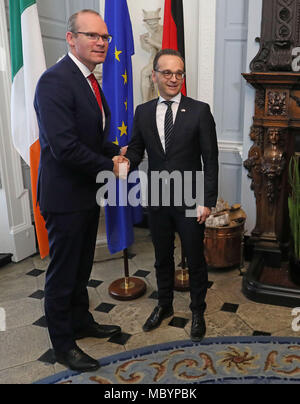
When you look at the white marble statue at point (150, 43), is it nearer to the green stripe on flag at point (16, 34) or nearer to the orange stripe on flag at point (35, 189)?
the green stripe on flag at point (16, 34)

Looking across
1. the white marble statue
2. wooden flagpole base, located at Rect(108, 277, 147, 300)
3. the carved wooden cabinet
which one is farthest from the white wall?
wooden flagpole base, located at Rect(108, 277, 147, 300)

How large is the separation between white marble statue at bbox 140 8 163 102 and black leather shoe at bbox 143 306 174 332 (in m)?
2.00

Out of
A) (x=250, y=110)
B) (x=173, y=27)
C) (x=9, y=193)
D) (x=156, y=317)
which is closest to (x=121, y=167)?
(x=156, y=317)

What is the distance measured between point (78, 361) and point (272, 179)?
1.91 m

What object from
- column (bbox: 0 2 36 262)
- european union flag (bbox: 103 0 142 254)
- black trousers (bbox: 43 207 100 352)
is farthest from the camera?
column (bbox: 0 2 36 262)

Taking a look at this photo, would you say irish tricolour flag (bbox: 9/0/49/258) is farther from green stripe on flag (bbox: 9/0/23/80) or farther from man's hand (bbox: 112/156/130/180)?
man's hand (bbox: 112/156/130/180)

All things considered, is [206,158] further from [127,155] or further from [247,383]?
[247,383]

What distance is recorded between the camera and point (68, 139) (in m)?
1.83

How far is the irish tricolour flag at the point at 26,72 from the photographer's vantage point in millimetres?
2855

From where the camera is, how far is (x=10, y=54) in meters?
3.23

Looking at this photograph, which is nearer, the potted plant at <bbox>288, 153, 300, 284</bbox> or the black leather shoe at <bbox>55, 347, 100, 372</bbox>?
the black leather shoe at <bbox>55, 347, 100, 372</bbox>

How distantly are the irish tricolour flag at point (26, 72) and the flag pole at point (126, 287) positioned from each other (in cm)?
69

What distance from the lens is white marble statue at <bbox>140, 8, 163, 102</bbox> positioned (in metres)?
3.66
